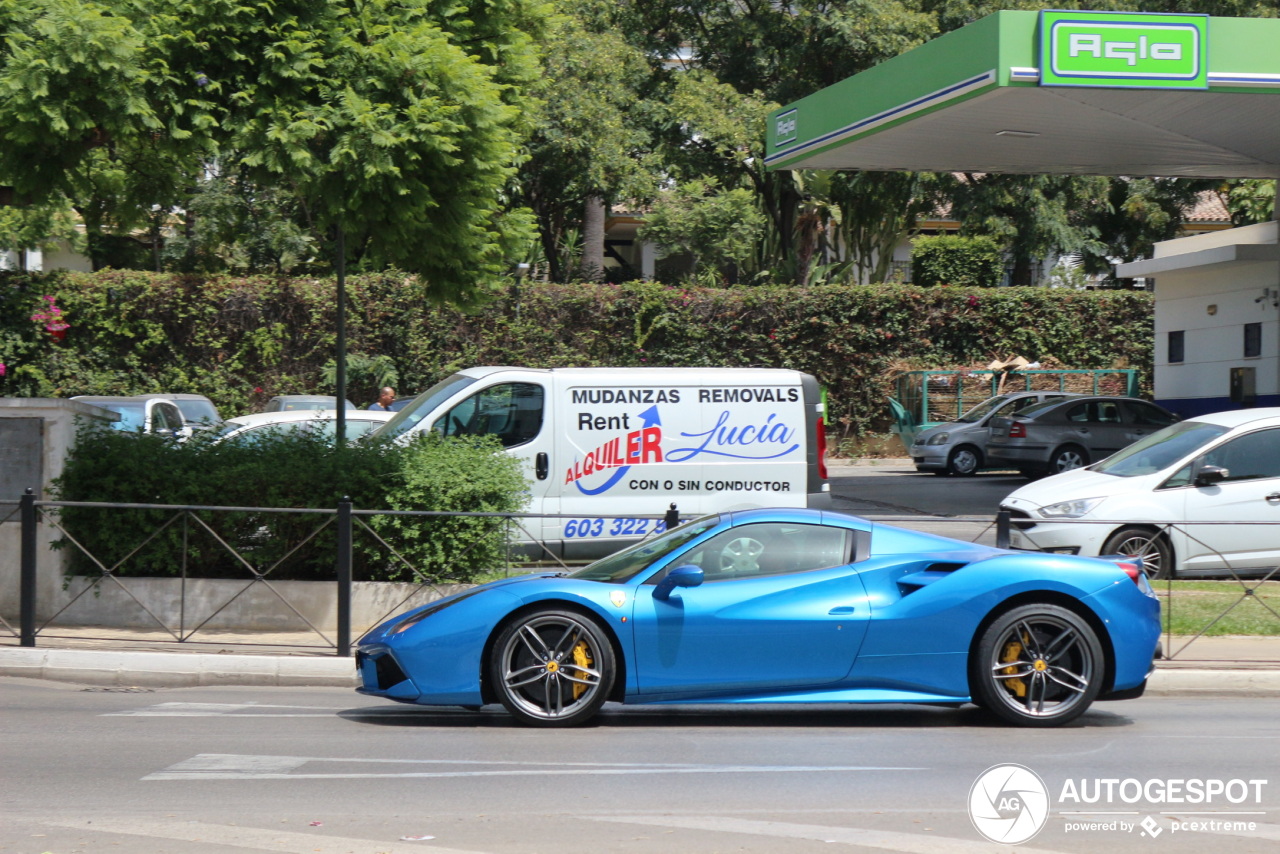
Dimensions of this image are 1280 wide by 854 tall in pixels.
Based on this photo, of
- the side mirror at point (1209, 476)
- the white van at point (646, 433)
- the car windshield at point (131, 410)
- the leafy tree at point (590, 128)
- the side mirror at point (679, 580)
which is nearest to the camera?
the side mirror at point (679, 580)

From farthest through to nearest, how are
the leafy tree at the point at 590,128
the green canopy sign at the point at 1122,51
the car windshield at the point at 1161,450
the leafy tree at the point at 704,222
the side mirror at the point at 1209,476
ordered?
the leafy tree at the point at 704,222 < the leafy tree at the point at 590,128 < the green canopy sign at the point at 1122,51 < the car windshield at the point at 1161,450 < the side mirror at the point at 1209,476

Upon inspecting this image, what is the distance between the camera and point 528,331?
27859 millimetres

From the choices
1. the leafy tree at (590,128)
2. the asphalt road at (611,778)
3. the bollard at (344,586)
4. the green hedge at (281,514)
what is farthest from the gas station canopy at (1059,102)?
the bollard at (344,586)

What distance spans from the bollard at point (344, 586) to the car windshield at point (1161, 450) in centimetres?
787

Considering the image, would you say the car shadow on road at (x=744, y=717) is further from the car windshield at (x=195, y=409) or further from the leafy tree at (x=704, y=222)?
the leafy tree at (x=704, y=222)

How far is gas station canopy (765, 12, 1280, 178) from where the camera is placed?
1588cm

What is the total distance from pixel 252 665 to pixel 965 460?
1797cm

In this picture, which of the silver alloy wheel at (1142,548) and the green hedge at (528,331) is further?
the green hedge at (528,331)

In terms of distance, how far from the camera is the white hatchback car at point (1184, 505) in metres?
11.9

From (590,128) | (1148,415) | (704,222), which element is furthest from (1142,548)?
(704,222)

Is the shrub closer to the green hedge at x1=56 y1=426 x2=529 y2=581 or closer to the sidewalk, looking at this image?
the sidewalk

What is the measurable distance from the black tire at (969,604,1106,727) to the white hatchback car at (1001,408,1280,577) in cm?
462

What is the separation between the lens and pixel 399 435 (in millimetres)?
12320

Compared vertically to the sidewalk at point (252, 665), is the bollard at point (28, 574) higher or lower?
higher
